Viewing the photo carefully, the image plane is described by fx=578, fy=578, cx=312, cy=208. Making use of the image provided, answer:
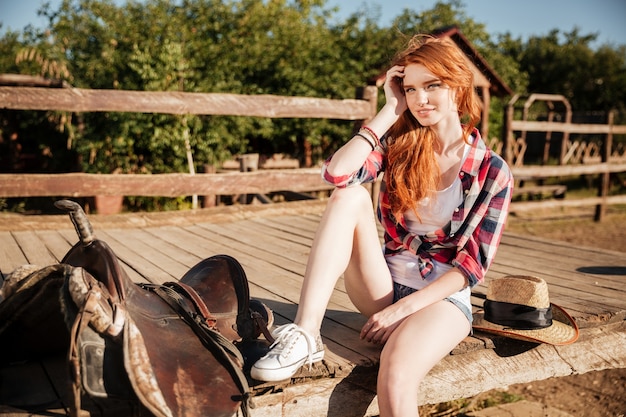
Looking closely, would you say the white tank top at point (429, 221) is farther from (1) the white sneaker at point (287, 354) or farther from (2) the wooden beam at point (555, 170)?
(2) the wooden beam at point (555, 170)

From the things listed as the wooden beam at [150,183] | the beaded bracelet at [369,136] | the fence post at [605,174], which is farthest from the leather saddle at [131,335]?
the fence post at [605,174]

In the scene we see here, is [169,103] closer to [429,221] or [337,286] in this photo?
[337,286]

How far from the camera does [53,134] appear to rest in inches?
354

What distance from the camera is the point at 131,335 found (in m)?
1.45

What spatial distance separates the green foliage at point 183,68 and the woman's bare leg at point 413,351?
527 centimetres

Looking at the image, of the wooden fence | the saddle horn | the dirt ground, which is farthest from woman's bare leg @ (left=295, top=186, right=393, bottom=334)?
the wooden fence

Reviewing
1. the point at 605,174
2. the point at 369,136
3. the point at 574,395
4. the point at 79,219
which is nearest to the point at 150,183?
the point at 369,136

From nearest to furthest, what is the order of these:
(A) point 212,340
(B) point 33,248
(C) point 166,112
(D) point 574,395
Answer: (A) point 212,340, (B) point 33,248, (D) point 574,395, (C) point 166,112

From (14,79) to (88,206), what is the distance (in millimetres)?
1923

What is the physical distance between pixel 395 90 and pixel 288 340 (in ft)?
3.30

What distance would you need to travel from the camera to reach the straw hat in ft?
7.04

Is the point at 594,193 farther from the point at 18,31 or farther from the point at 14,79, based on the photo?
the point at 18,31

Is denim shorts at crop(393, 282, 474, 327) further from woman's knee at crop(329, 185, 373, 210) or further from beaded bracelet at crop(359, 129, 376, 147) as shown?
beaded bracelet at crop(359, 129, 376, 147)

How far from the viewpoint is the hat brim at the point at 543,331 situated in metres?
2.15
